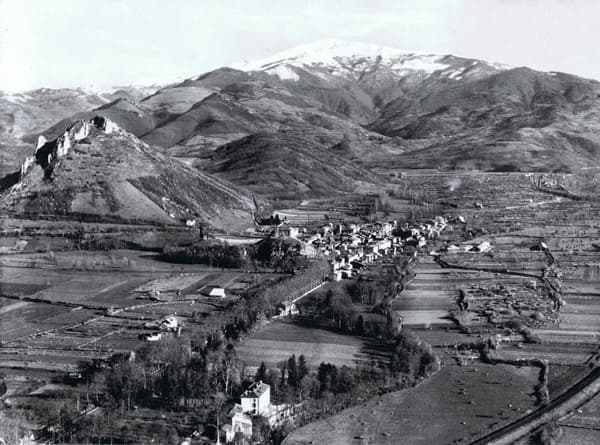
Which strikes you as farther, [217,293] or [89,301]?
[217,293]

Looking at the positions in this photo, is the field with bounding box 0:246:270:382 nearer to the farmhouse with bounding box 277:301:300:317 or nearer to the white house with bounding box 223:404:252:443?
the farmhouse with bounding box 277:301:300:317

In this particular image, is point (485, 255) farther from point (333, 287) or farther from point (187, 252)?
point (187, 252)

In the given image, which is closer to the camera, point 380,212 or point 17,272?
point 17,272

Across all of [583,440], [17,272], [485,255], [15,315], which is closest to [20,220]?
[17,272]

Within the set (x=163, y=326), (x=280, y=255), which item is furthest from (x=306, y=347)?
(x=280, y=255)

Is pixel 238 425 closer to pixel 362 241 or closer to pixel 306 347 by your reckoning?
pixel 306 347

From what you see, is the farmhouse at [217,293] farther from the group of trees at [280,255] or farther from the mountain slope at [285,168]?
the mountain slope at [285,168]

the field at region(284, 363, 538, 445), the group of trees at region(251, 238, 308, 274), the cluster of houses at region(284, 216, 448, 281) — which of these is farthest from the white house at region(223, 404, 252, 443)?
the group of trees at region(251, 238, 308, 274)
